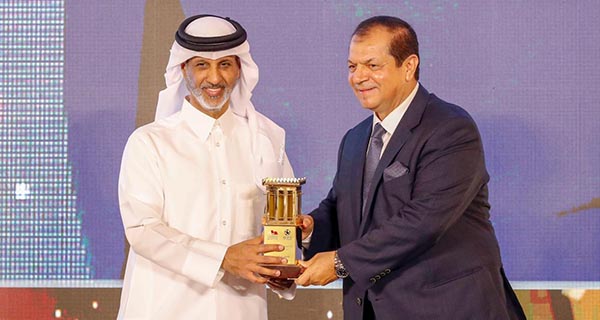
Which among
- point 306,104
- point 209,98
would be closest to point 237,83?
point 209,98

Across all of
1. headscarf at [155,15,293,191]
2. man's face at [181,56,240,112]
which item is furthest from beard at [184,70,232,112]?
headscarf at [155,15,293,191]

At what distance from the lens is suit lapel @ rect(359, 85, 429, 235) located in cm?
318

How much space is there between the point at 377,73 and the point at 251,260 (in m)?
0.81

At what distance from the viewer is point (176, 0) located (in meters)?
5.37

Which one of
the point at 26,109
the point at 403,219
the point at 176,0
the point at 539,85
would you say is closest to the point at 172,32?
the point at 176,0

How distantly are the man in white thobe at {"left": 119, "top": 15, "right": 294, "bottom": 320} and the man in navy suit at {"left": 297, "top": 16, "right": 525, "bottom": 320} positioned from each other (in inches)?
14.8

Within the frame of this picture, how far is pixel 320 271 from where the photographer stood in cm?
322

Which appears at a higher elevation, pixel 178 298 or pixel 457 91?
pixel 457 91

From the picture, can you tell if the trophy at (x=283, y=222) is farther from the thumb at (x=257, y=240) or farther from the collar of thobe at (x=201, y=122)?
the collar of thobe at (x=201, y=122)

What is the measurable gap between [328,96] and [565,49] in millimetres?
1410

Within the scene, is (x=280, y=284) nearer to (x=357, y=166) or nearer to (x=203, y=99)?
(x=357, y=166)

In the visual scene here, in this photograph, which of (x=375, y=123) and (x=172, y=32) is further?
(x=172, y=32)

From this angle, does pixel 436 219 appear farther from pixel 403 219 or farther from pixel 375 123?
pixel 375 123

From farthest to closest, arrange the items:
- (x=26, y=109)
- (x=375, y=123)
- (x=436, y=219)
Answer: (x=26, y=109) < (x=375, y=123) < (x=436, y=219)
